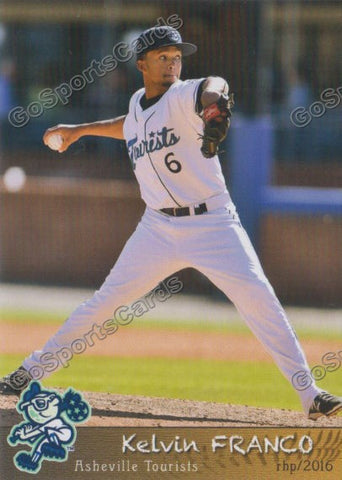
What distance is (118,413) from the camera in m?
5.22

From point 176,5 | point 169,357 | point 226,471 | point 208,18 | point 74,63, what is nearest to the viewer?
point 226,471

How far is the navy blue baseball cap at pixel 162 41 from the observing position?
4926mm

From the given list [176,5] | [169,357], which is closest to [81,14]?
[176,5]

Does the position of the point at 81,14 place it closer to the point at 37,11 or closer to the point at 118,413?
the point at 37,11

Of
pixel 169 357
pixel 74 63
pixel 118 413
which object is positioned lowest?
pixel 169 357

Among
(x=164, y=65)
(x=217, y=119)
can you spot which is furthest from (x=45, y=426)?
(x=164, y=65)

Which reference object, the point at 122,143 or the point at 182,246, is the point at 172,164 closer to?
the point at 182,246

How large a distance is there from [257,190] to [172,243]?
282 inches

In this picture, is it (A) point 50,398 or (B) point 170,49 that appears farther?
(B) point 170,49

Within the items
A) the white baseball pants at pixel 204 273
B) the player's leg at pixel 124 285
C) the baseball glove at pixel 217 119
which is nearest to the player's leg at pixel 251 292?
the white baseball pants at pixel 204 273

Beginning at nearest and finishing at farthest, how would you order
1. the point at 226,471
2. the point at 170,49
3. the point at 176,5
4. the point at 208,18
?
the point at 226,471, the point at 170,49, the point at 208,18, the point at 176,5

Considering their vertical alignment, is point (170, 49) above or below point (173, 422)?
above

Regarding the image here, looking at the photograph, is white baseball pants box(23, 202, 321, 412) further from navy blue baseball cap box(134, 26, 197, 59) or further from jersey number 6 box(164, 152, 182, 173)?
navy blue baseball cap box(134, 26, 197, 59)

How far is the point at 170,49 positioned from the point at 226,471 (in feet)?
6.97
